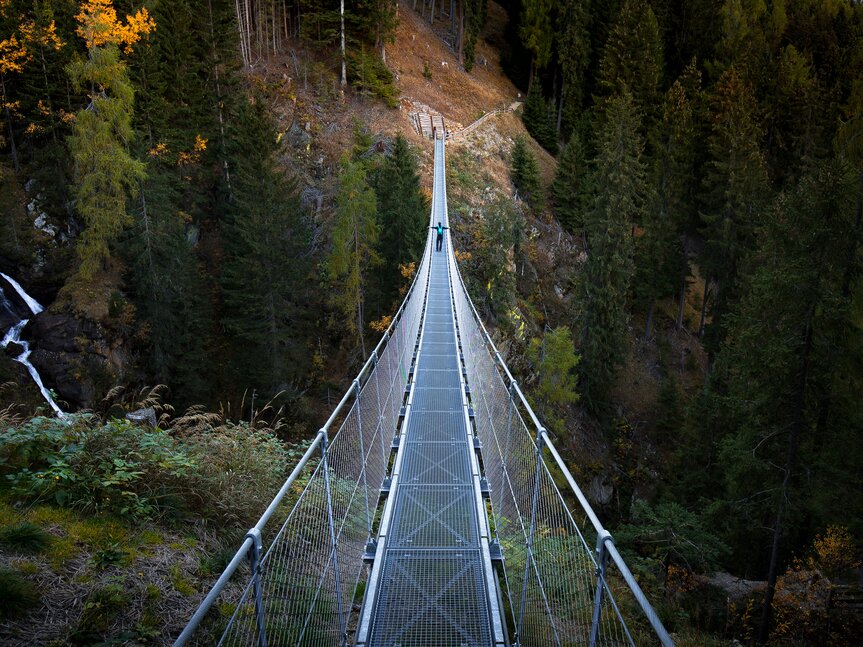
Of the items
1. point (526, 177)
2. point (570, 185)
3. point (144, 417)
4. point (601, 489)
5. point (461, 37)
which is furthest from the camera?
point (461, 37)

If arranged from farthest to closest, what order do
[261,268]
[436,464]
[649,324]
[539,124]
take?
[539,124] < [649,324] < [261,268] < [436,464]

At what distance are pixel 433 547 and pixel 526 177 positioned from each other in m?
23.4

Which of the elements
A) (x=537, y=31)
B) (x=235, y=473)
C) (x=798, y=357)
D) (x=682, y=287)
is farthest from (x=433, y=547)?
(x=537, y=31)

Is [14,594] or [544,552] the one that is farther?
[544,552]

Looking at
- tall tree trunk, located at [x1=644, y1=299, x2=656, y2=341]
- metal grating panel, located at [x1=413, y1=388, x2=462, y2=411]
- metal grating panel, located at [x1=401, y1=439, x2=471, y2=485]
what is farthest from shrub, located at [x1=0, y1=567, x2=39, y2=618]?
tall tree trunk, located at [x1=644, y1=299, x2=656, y2=341]

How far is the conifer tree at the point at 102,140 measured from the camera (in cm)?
1423

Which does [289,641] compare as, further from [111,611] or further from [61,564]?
[61,564]

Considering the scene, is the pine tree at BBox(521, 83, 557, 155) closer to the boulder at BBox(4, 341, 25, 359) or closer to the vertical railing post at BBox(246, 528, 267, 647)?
the boulder at BBox(4, 341, 25, 359)

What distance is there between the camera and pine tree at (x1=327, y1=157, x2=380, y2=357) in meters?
17.0

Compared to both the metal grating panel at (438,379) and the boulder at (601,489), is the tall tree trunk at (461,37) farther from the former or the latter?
the metal grating panel at (438,379)

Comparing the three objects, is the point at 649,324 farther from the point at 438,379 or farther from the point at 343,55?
the point at 343,55

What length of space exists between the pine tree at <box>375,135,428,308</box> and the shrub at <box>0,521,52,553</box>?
16295 millimetres

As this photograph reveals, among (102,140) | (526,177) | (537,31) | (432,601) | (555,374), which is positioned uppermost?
(537,31)

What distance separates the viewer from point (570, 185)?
25391 mm
